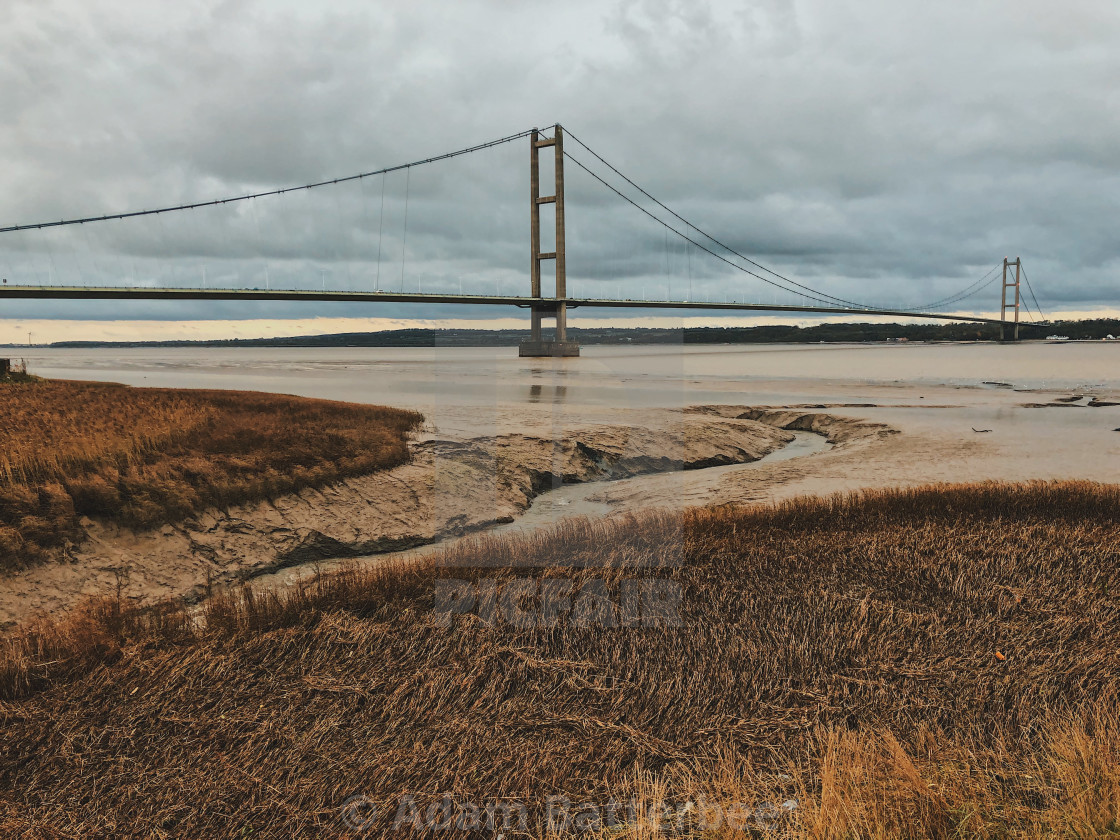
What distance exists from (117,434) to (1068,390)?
41.0 meters

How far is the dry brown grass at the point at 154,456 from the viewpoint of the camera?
27.9 ft

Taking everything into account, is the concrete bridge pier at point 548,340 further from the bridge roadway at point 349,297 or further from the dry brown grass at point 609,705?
the dry brown grass at point 609,705

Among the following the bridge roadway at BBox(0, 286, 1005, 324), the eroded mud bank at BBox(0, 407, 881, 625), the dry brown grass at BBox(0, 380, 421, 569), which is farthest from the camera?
the bridge roadway at BBox(0, 286, 1005, 324)

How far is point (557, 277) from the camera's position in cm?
6372

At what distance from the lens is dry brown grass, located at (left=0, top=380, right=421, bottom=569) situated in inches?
335

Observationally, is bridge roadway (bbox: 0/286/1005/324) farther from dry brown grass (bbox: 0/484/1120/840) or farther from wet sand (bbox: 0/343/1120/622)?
dry brown grass (bbox: 0/484/1120/840)

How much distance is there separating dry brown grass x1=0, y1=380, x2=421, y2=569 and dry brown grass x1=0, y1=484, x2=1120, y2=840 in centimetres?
317

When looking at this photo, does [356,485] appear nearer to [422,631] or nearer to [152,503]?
[152,503]

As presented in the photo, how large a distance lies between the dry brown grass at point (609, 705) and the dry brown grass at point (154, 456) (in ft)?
10.4

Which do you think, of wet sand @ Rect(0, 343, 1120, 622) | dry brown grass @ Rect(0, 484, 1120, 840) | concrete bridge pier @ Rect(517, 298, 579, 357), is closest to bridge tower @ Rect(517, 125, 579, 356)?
concrete bridge pier @ Rect(517, 298, 579, 357)

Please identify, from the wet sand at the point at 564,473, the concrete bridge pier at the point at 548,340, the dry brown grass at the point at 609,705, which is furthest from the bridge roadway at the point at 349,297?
the dry brown grass at the point at 609,705

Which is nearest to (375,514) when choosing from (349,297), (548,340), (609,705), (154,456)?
(154,456)

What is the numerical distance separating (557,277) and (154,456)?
2164 inches

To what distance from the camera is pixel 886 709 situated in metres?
4.54
